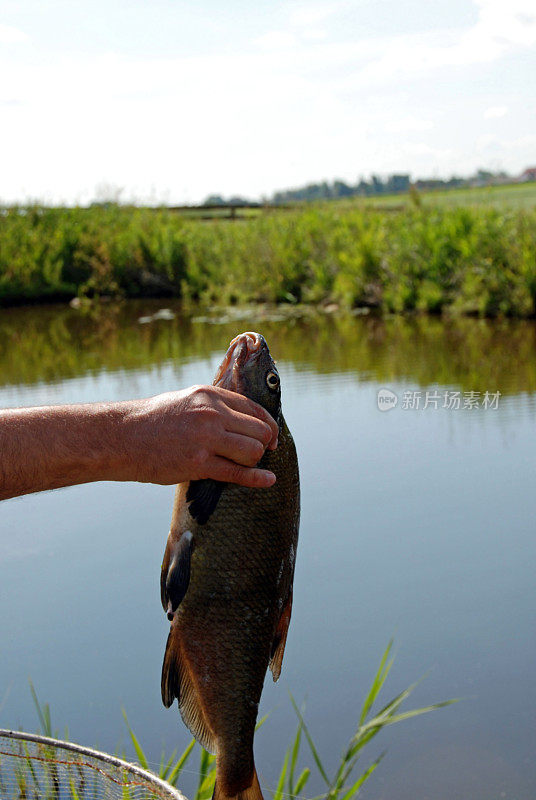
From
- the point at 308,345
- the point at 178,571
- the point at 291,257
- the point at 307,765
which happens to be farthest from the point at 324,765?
the point at 291,257

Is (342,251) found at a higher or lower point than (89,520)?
higher

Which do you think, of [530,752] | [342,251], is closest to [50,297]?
[342,251]

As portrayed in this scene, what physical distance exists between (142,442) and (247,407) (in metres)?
0.24

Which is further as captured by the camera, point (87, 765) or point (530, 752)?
point (530, 752)

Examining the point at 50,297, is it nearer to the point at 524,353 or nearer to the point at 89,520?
the point at 524,353

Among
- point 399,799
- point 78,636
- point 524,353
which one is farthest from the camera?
point 524,353

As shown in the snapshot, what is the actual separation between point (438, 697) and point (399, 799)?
0.73 meters

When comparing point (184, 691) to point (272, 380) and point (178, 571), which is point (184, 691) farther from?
point (272, 380)

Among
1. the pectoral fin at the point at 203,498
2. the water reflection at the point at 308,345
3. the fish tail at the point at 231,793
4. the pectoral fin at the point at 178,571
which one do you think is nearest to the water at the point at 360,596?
the water reflection at the point at 308,345

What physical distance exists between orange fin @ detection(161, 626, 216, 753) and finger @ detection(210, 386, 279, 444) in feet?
1.74

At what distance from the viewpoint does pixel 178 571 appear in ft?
6.43

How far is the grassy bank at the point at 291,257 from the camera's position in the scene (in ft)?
45.8

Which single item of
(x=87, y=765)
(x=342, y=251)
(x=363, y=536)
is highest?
(x=342, y=251)

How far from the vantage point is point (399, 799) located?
352 cm
